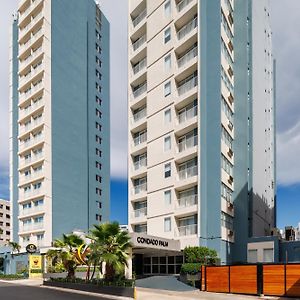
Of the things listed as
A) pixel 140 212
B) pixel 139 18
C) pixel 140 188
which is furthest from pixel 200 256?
pixel 139 18

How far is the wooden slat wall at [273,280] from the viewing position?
26922mm

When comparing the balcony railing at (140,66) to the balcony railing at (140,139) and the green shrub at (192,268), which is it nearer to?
the balcony railing at (140,139)

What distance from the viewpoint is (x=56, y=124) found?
7106 cm

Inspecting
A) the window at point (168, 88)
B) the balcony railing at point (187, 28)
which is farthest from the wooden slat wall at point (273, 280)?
the balcony railing at point (187, 28)

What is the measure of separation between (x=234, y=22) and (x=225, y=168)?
2096 cm

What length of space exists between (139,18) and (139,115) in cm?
1412

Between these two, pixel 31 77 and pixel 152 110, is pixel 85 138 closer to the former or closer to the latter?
pixel 31 77

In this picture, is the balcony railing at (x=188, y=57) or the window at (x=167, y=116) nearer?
the balcony railing at (x=188, y=57)

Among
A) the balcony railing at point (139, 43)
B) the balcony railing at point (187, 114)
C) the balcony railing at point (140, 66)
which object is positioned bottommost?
the balcony railing at point (187, 114)

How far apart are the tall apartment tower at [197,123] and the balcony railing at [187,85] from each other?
22cm

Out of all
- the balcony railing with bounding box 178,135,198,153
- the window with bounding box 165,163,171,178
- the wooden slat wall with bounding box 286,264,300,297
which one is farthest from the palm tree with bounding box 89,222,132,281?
the balcony railing with bounding box 178,135,198,153

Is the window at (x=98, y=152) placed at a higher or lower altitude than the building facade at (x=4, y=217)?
higher

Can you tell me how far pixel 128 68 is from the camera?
184 ft

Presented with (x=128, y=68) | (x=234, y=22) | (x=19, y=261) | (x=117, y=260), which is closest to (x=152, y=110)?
(x=128, y=68)
